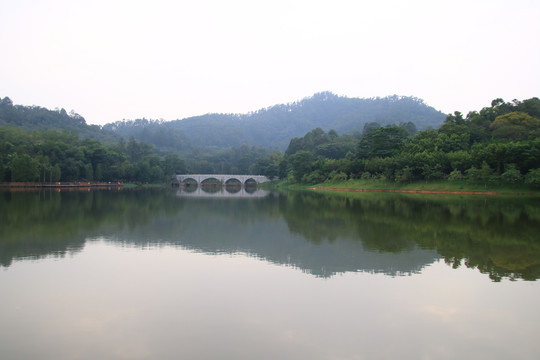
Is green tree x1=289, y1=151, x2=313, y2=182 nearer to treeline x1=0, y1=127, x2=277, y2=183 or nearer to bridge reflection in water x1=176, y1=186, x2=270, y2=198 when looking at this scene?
bridge reflection in water x1=176, y1=186, x2=270, y2=198

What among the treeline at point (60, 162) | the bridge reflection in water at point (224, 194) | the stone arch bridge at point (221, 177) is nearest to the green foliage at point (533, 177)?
the bridge reflection in water at point (224, 194)

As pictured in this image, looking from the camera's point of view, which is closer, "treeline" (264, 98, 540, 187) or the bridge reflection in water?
"treeline" (264, 98, 540, 187)

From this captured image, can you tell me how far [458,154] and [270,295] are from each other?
145 ft

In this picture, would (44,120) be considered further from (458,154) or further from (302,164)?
(458,154)

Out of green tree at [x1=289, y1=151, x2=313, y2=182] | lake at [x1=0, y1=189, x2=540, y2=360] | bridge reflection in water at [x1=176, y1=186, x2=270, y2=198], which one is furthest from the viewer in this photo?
green tree at [x1=289, y1=151, x2=313, y2=182]

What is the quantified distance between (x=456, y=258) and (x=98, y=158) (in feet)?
270

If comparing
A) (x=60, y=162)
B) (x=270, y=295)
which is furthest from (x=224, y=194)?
(x=270, y=295)

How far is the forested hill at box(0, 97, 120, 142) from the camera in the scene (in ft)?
393

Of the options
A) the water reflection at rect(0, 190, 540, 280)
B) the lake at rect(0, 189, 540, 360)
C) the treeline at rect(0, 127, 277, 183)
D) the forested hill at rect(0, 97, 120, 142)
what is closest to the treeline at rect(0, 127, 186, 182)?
the treeline at rect(0, 127, 277, 183)

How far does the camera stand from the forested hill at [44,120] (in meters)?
120

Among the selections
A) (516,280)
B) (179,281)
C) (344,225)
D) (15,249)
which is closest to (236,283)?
(179,281)

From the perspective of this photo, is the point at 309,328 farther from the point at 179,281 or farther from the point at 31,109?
the point at 31,109

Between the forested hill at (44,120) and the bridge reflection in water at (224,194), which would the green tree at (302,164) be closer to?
the bridge reflection in water at (224,194)

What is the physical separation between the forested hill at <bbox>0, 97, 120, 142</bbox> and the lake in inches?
4535
